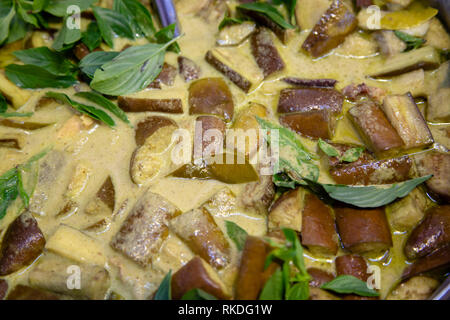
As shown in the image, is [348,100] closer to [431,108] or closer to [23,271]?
[431,108]

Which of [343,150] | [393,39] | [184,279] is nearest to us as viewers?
[184,279]

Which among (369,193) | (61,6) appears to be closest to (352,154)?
(369,193)

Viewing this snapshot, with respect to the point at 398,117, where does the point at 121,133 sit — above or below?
below

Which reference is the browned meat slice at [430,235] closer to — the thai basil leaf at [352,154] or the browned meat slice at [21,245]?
the thai basil leaf at [352,154]

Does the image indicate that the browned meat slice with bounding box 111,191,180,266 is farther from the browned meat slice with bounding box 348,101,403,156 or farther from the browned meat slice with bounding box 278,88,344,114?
the browned meat slice with bounding box 348,101,403,156

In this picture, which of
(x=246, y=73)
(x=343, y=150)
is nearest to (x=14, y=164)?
(x=246, y=73)

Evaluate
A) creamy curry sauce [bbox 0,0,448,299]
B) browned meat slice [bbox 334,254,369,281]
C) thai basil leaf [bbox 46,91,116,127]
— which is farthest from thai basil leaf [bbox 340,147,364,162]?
thai basil leaf [bbox 46,91,116,127]

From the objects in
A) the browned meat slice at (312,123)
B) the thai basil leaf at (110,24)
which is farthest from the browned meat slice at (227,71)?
the thai basil leaf at (110,24)
